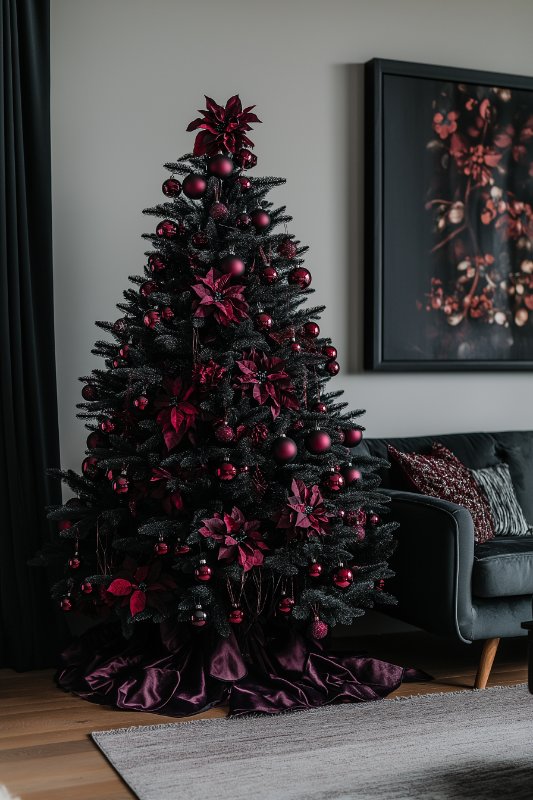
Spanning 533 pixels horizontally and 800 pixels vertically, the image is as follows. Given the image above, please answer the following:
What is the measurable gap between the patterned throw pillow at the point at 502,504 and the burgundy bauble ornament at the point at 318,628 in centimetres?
97

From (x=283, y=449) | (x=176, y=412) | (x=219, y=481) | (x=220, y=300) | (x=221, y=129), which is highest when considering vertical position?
(x=221, y=129)

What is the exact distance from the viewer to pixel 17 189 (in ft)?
11.3

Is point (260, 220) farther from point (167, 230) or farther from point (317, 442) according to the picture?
point (317, 442)

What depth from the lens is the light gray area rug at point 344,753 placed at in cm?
231

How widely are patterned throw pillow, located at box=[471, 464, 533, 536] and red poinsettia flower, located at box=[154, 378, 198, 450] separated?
128 centimetres

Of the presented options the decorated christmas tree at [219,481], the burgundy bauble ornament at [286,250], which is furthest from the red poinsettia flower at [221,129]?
the burgundy bauble ornament at [286,250]

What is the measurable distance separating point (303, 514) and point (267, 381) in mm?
426

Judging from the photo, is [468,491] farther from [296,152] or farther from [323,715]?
[296,152]

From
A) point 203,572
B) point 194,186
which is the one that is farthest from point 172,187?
point 203,572

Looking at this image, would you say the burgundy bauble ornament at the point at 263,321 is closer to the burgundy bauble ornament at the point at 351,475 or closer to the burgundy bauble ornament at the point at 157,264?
the burgundy bauble ornament at the point at 157,264

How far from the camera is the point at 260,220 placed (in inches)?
122

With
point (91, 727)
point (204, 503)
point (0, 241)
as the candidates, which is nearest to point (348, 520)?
point (204, 503)

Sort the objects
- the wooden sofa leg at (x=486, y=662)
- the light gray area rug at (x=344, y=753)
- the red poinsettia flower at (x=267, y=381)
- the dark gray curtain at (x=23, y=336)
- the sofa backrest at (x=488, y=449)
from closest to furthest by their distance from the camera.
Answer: the light gray area rug at (x=344, y=753), the red poinsettia flower at (x=267, y=381), the wooden sofa leg at (x=486, y=662), the dark gray curtain at (x=23, y=336), the sofa backrest at (x=488, y=449)

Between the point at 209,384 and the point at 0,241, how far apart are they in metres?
1.04
